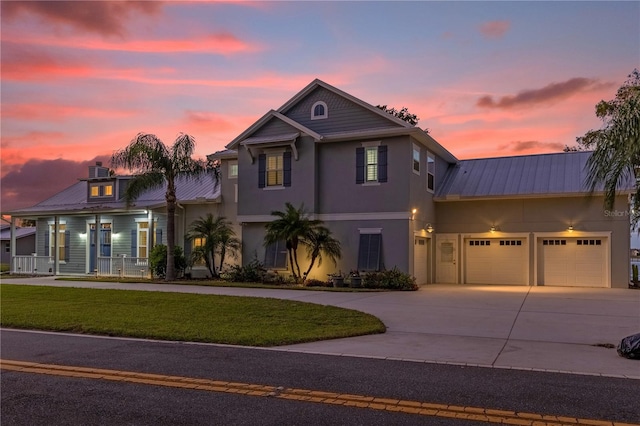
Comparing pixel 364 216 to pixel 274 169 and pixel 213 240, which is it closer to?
pixel 274 169

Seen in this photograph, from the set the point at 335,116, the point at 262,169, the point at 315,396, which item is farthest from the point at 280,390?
the point at 262,169

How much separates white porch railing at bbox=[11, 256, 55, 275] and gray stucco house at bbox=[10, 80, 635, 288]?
753 centimetres

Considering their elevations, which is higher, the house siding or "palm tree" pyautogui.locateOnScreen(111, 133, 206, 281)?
the house siding

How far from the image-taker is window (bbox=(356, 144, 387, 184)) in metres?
20.8

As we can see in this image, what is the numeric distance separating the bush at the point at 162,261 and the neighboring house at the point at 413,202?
334 cm

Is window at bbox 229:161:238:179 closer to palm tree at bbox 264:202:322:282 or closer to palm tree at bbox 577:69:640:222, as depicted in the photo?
palm tree at bbox 264:202:322:282

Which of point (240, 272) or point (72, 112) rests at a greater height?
point (72, 112)

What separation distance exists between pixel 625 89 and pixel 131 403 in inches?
1060

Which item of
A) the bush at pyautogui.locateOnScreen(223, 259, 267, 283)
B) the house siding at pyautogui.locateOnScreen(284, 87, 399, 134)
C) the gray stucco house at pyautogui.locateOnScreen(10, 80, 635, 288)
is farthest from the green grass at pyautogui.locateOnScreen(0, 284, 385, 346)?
Answer: the house siding at pyautogui.locateOnScreen(284, 87, 399, 134)

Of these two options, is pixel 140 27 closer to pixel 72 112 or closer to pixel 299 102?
pixel 72 112

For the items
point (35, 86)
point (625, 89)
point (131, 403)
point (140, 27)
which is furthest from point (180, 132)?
point (625, 89)

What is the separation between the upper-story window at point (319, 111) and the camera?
22.1 metres

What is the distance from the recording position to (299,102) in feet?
74.6

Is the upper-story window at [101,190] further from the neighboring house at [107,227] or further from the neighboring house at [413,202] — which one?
the neighboring house at [413,202]
